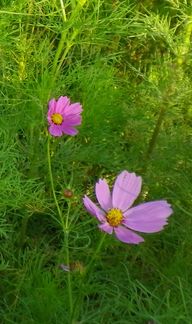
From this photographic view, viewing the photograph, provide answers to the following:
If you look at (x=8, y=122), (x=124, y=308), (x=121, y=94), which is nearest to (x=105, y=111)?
(x=121, y=94)

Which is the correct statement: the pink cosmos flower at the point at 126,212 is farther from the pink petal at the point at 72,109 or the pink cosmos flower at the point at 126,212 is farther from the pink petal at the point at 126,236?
the pink petal at the point at 72,109

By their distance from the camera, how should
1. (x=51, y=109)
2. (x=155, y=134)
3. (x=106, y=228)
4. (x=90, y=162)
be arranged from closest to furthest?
1. (x=106, y=228)
2. (x=51, y=109)
3. (x=155, y=134)
4. (x=90, y=162)

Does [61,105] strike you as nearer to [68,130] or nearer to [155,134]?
[68,130]

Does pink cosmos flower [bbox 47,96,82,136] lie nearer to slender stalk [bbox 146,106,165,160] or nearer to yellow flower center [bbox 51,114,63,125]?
yellow flower center [bbox 51,114,63,125]

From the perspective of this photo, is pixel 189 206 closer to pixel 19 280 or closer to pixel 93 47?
pixel 19 280

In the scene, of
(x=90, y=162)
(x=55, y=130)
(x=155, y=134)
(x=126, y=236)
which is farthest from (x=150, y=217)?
(x=90, y=162)

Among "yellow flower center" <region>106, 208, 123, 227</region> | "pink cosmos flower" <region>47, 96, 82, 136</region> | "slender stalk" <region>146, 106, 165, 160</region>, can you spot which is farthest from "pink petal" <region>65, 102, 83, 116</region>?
"yellow flower center" <region>106, 208, 123, 227</region>

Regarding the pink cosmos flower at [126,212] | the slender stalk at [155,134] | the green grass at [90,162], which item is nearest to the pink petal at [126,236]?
the pink cosmos flower at [126,212]
